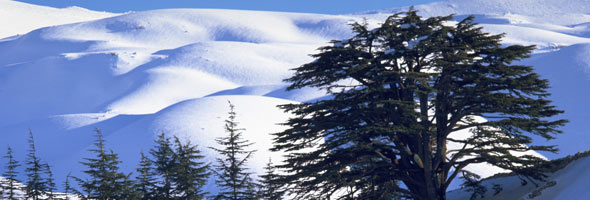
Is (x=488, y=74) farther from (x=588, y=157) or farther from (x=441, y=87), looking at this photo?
(x=588, y=157)

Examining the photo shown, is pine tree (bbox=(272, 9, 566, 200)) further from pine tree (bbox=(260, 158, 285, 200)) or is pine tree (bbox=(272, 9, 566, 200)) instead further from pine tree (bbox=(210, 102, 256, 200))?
pine tree (bbox=(210, 102, 256, 200))

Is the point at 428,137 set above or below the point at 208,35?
below

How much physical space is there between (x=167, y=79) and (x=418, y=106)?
344 feet

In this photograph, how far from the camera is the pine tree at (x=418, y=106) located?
61.7 feet

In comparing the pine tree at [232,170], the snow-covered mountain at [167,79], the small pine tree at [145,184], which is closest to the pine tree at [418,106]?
the pine tree at [232,170]

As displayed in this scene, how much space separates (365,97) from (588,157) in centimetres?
768

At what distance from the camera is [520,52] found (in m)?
19.0

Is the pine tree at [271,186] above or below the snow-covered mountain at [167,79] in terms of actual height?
below

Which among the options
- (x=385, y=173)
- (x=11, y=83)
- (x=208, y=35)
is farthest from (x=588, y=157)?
(x=208, y=35)

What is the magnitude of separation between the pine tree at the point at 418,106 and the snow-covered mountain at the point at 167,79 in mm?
12927

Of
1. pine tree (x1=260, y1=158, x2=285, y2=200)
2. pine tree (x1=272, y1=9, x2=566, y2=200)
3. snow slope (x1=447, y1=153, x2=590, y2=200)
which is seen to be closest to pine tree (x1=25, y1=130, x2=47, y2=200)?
pine tree (x1=260, y1=158, x2=285, y2=200)

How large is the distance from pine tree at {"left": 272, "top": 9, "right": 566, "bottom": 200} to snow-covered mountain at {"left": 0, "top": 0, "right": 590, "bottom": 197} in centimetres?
1293

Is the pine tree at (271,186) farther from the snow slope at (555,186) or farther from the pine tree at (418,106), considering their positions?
the snow slope at (555,186)

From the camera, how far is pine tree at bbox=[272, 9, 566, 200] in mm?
18812
